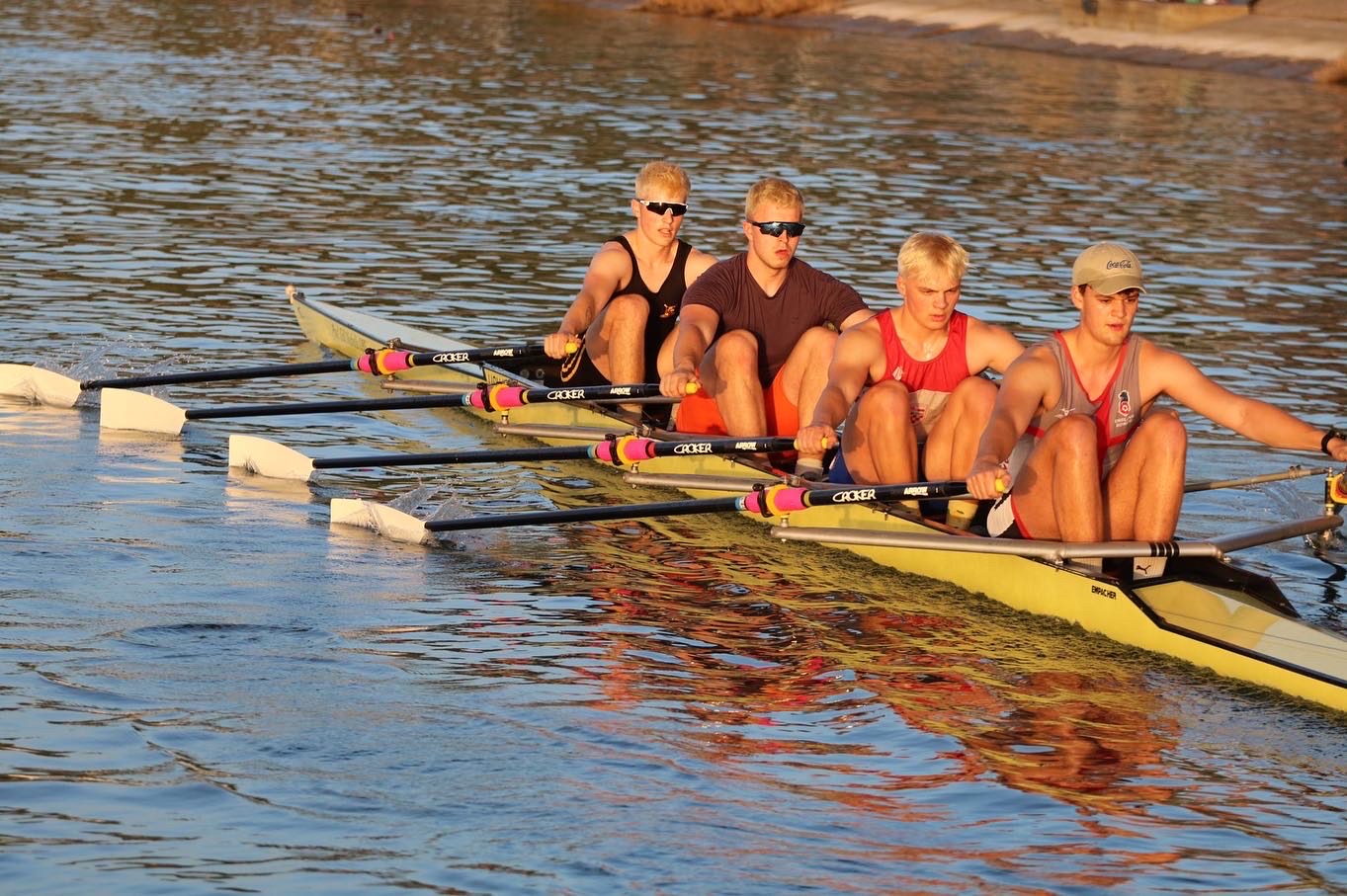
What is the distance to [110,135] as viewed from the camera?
25.0 m

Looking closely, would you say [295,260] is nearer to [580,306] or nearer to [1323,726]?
[580,306]

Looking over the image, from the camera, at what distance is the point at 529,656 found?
8.12m

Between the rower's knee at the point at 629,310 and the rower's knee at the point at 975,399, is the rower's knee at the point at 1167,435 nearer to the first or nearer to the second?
the rower's knee at the point at 975,399

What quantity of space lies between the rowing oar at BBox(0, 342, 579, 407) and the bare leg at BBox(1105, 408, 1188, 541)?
4.32 meters

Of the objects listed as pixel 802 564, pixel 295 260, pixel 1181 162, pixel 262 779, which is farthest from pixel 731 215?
pixel 262 779

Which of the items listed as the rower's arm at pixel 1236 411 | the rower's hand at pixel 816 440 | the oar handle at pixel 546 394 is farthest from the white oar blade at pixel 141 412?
the rower's arm at pixel 1236 411

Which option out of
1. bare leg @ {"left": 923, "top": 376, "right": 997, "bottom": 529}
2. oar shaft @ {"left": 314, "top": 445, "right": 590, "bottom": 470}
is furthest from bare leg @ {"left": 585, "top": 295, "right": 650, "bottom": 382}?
bare leg @ {"left": 923, "top": 376, "right": 997, "bottom": 529}

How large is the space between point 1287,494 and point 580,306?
3.96m

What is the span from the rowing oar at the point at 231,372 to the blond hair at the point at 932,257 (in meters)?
3.27

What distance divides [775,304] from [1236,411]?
2.85 meters

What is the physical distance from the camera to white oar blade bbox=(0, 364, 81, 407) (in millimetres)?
12383

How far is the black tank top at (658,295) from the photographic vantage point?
11.5 m

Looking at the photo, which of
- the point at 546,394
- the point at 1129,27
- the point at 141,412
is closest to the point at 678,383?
the point at 546,394

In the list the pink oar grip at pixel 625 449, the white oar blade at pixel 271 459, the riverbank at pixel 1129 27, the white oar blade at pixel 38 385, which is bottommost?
the white oar blade at pixel 271 459
